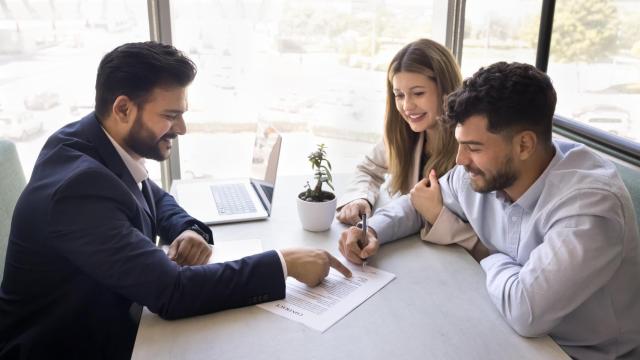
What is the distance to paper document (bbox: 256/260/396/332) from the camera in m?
1.11

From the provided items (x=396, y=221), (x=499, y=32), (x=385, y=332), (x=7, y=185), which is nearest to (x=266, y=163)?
(x=396, y=221)

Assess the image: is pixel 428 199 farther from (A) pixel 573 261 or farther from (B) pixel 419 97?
(A) pixel 573 261

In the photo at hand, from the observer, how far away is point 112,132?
51.1 inches

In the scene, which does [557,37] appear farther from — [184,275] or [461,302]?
[184,275]

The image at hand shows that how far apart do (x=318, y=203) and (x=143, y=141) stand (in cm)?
53

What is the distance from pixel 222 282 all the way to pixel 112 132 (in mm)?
484

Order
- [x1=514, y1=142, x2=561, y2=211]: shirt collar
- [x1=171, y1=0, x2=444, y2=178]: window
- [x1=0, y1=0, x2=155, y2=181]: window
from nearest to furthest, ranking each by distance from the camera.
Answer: [x1=514, y1=142, x2=561, y2=211]: shirt collar < [x1=0, y1=0, x2=155, y2=181]: window < [x1=171, y1=0, x2=444, y2=178]: window

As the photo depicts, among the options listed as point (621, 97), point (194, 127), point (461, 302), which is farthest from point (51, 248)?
point (621, 97)

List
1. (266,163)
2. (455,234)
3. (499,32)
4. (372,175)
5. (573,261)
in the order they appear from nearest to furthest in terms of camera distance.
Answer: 1. (573,261)
2. (455,234)
3. (266,163)
4. (372,175)
5. (499,32)

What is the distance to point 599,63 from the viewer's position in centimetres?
187

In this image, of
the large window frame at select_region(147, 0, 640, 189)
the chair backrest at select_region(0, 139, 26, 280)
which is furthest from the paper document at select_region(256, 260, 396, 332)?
the large window frame at select_region(147, 0, 640, 189)

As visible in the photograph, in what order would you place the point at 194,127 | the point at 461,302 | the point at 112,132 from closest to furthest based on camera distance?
the point at 461,302 < the point at 112,132 < the point at 194,127

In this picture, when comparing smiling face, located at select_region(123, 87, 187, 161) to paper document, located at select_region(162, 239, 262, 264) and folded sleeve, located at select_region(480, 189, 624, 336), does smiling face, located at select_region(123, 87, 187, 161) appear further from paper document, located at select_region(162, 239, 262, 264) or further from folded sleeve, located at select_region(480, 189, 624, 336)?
folded sleeve, located at select_region(480, 189, 624, 336)

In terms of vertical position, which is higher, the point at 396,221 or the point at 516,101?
the point at 516,101
